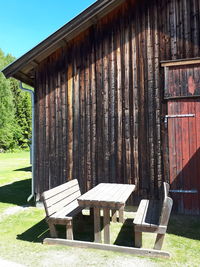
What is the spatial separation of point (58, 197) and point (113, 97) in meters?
3.03

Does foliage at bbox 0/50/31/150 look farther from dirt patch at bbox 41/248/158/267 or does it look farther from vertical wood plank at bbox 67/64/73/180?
dirt patch at bbox 41/248/158/267

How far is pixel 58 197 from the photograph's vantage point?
457 centimetres

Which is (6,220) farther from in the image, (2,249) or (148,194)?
(148,194)

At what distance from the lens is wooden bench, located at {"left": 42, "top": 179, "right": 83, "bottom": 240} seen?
403 centimetres

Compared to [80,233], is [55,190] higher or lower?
higher

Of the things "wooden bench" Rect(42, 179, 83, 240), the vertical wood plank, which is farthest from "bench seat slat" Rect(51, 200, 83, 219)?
the vertical wood plank

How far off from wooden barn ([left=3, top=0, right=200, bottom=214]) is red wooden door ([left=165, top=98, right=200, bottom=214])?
0.02m

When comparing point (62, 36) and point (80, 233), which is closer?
point (80, 233)

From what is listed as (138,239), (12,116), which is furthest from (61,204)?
(12,116)

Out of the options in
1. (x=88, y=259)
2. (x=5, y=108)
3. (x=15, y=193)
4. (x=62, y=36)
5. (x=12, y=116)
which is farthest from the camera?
(x=12, y=116)

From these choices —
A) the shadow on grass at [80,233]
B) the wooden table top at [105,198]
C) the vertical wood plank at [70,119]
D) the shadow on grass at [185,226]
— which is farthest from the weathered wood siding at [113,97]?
the wooden table top at [105,198]

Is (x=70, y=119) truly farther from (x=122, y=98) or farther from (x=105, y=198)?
(x=105, y=198)

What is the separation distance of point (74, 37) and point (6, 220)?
5.07 m

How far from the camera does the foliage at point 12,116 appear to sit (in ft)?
103
